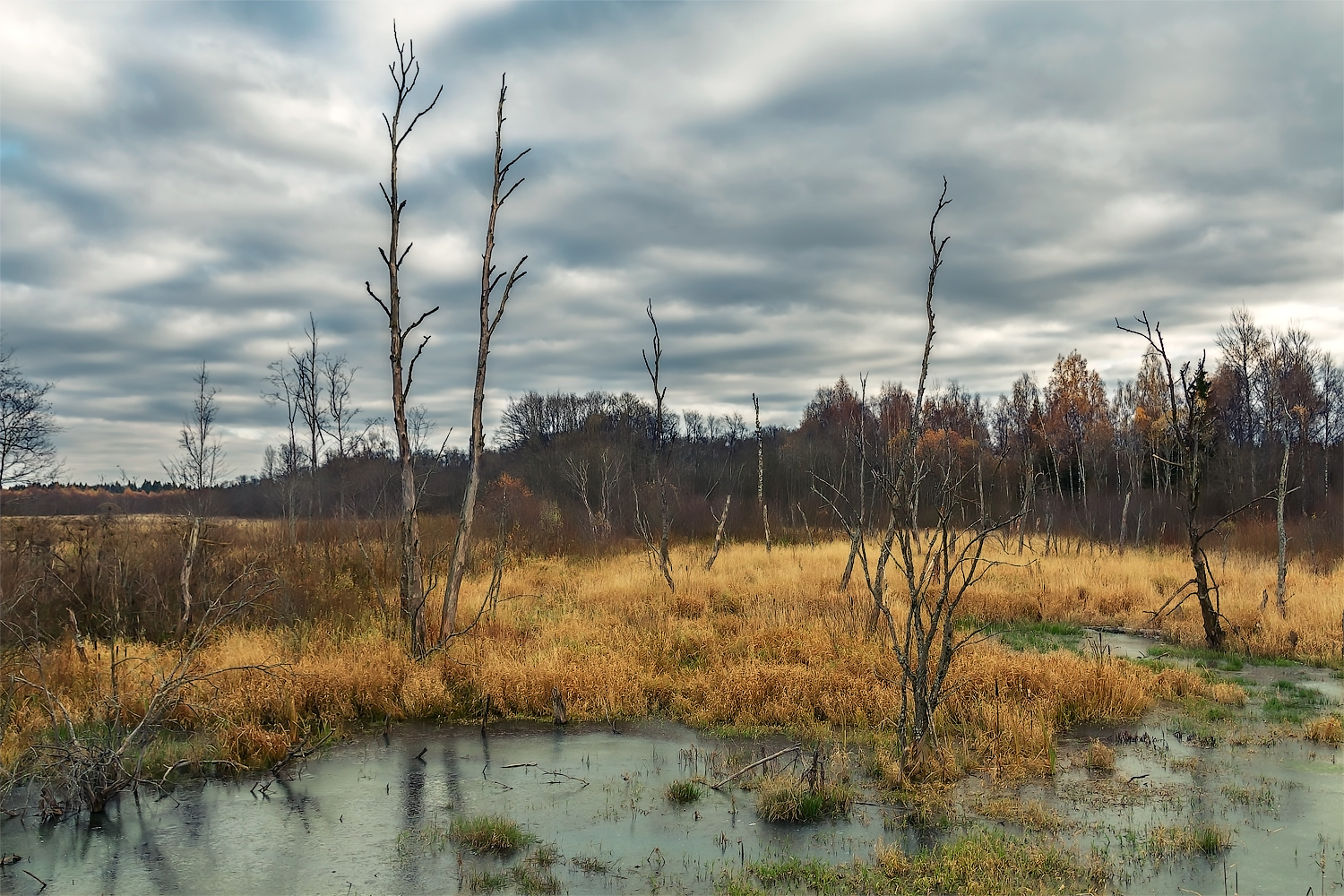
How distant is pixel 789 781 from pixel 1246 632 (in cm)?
1091

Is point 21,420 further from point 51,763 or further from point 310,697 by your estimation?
point 51,763

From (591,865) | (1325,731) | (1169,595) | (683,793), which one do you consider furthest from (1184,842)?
(1169,595)

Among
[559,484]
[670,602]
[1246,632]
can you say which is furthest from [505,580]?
[559,484]

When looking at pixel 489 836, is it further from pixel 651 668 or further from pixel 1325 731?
pixel 1325 731

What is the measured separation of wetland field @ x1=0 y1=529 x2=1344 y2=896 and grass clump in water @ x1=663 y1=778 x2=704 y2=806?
3cm

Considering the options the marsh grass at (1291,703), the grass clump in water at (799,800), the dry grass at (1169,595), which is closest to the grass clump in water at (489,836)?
the grass clump in water at (799,800)

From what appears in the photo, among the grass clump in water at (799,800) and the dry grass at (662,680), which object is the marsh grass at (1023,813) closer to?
the dry grass at (662,680)

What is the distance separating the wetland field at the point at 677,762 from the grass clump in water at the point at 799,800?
0.09 feet

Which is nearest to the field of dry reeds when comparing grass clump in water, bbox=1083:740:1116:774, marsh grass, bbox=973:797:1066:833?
grass clump in water, bbox=1083:740:1116:774

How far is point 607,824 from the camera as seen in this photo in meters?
6.94

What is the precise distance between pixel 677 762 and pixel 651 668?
2.96m

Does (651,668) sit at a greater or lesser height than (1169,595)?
lesser

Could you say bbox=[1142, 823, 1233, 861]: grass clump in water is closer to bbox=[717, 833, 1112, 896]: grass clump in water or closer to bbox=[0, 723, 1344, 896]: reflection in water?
bbox=[0, 723, 1344, 896]: reflection in water

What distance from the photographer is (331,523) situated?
22875mm
